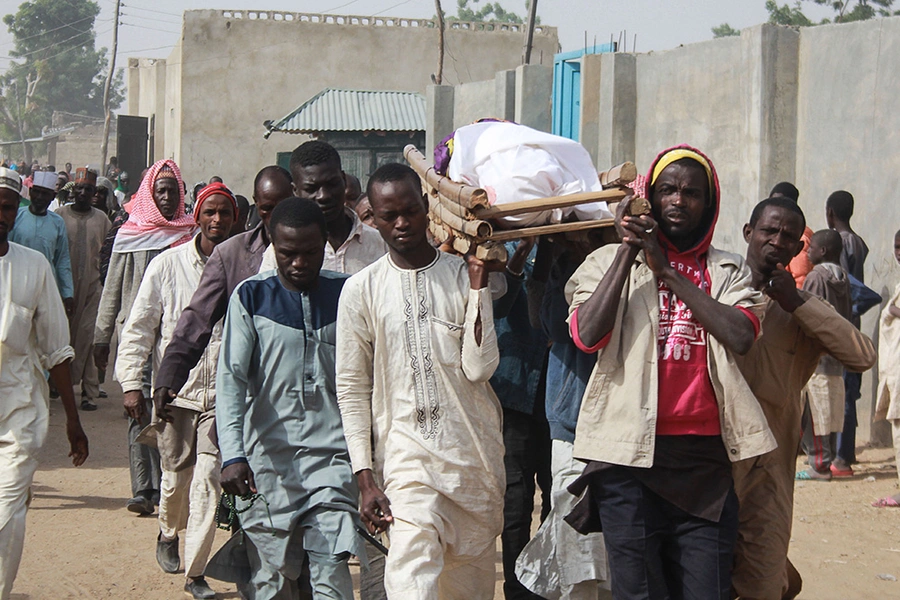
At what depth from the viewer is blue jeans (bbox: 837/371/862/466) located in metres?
8.52

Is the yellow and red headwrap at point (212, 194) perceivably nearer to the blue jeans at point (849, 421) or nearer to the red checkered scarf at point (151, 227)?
the red checkered scarf at point (151, 227)

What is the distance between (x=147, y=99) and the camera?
44281 mm

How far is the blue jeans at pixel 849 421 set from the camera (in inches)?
335

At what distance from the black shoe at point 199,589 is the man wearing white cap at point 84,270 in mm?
5755

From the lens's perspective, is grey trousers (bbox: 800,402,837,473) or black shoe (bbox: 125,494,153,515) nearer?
black shoe (bbox: 125,494,153,515)

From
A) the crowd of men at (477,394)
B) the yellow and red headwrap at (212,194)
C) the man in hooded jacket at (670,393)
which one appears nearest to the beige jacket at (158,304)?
the yellow and red headwrap at (212,194)


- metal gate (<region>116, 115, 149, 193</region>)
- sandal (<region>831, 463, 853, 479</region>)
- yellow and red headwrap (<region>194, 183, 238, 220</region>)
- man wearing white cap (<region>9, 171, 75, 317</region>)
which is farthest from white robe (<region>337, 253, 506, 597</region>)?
metal gate (<region>116, 115, 149, 193</region>)

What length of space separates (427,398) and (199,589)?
238cm

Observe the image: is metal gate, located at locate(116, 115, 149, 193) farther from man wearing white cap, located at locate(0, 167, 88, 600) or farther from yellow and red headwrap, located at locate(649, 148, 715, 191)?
yellow and red headwrap, located at locate(649, 148, 715, 191)

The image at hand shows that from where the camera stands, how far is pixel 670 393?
362 cm

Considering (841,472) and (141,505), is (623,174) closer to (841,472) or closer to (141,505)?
(141,505)

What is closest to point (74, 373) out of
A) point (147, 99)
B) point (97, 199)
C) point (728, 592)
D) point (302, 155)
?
point (97, 199)

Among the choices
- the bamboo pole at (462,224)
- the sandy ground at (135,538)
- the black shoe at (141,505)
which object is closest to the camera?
the bamboo pole at (462,224)

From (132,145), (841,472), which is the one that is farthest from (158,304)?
(132,145)
